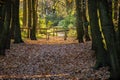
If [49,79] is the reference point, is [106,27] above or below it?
above

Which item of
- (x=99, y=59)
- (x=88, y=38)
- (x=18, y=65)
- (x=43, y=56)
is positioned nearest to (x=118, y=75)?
(x=99, y=59)

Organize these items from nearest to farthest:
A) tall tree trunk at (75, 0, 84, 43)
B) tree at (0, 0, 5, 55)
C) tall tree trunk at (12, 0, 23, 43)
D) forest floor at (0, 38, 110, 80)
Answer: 1. forest floor at (0, 38, 110, 80)
2. tree at (0, 0, 5, 55)
3. tall tree trunk at (12, 0, 23, 43)
4. tall tree trunk at (75, 0, 84, 43)

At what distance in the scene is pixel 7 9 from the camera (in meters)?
17.1

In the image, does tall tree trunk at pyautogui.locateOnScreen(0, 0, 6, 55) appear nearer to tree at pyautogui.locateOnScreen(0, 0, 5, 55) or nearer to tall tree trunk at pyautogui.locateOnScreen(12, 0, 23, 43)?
tree at pyautogui.locateOnScreen(0, 0, 5, 55)

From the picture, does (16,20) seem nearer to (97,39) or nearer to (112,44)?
(97,39)

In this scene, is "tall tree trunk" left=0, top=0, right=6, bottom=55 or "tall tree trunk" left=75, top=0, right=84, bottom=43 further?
"tall tree trunk" left=75, top=0, right=84, bottom=43

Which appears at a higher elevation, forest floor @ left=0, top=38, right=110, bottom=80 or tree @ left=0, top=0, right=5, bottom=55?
tree @ left=0, top=0, right=5, bottom=55

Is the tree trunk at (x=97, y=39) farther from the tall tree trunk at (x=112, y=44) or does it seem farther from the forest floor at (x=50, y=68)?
the tall tree trunk at (x=112, y=44)

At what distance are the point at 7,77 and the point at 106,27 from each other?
4168 millimetres

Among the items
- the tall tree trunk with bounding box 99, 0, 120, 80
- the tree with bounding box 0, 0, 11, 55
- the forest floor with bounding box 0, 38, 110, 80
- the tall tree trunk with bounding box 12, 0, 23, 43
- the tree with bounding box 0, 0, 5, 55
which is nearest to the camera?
the tall tree trunk with bounding box 99, 0, 120, 80

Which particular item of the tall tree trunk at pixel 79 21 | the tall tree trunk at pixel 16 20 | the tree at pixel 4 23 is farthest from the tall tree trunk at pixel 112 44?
the tall tree trunk at pixel 16 20

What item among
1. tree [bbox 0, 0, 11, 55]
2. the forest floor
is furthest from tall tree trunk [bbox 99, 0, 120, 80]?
tree [bbox 0, 0, 11, 55]

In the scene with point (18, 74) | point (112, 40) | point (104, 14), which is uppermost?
point (104, 14)

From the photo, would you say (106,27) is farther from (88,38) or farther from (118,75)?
(88,38)
